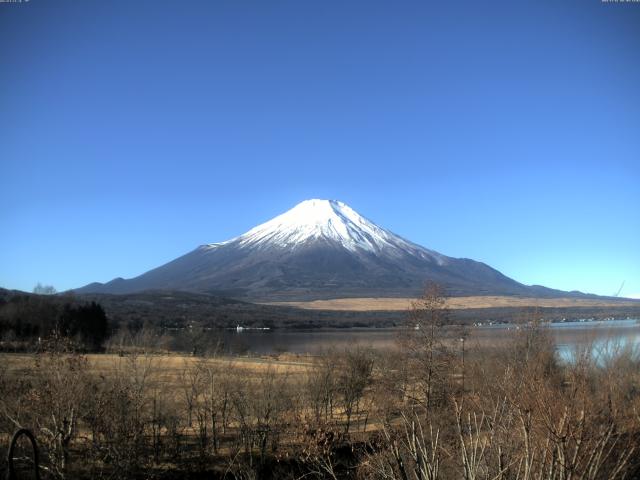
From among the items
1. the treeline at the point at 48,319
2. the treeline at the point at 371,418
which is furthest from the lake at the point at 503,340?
the treeline at the point at 48,319

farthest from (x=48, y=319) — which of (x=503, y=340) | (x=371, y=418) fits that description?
(x=503, y=340)

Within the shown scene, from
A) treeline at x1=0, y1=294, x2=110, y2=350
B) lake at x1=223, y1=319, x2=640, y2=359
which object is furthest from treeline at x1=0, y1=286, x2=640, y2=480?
treeline at x1=0, y1=294, x2=110, y2=350

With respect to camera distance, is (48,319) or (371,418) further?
(48,319)

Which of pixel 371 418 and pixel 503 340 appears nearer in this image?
pixel 371 418

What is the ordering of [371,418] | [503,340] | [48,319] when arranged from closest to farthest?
[371,418], [503,340], [48,319]

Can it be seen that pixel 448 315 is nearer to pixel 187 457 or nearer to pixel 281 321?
pixel 187 457

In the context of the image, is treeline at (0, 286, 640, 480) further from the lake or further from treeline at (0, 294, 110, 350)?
treeline at (0, 294, 110, 350)

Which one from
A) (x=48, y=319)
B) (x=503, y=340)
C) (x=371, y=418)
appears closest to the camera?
(x=371, y=418)

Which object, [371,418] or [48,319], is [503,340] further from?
[48,319]

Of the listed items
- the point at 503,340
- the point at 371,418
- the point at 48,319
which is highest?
the point at 48,319

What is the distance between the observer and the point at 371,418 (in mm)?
32906

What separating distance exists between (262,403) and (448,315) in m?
10.6

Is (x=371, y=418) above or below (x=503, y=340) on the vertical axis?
below

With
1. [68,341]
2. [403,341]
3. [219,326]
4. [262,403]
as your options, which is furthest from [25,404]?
[219,326]
